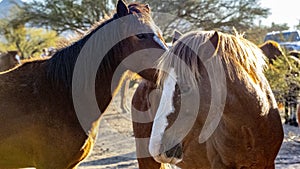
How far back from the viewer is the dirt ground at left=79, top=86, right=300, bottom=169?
551 centimetres

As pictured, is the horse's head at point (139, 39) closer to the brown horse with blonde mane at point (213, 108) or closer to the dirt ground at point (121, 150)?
the brown horse with blonde mane at point (213, 108)

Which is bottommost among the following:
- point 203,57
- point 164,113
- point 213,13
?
point 164,113

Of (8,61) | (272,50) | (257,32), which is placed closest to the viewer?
(272,50)

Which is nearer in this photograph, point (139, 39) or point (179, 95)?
point (179, 95)

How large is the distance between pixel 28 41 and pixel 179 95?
2365 cm

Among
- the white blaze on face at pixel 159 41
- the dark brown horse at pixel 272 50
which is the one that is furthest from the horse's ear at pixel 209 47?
the dark brown horse at pixel 272 50

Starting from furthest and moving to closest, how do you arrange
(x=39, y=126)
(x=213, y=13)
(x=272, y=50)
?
(x=213, y=13) → (x=272, y=50) → (x=39, y=126)

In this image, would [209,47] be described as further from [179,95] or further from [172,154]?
[172,154]

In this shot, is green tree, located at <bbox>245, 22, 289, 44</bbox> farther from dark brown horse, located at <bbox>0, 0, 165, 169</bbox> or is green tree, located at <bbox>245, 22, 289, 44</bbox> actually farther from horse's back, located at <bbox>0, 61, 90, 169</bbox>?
horse's back, located at <bbox>0, 61, 90, 169</bbox>

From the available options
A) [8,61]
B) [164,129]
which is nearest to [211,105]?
[164,129]

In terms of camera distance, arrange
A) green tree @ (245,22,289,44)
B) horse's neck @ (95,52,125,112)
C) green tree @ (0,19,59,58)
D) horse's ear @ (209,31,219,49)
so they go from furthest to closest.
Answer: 1. green tree @ (0,19,59,58)
2. green tree @ (245,22,289,44)
3. horse's neck @ (95,52,125,112)
4. horse's ear @ (209,31,219,49)

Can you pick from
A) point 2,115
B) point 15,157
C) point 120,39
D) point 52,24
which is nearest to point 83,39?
point 120,39

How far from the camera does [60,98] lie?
304 centimetres

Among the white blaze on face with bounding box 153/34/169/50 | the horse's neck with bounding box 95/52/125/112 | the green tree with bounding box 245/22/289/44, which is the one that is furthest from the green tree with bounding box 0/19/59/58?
the white blaze on face with bounding box 153/34/169/50
